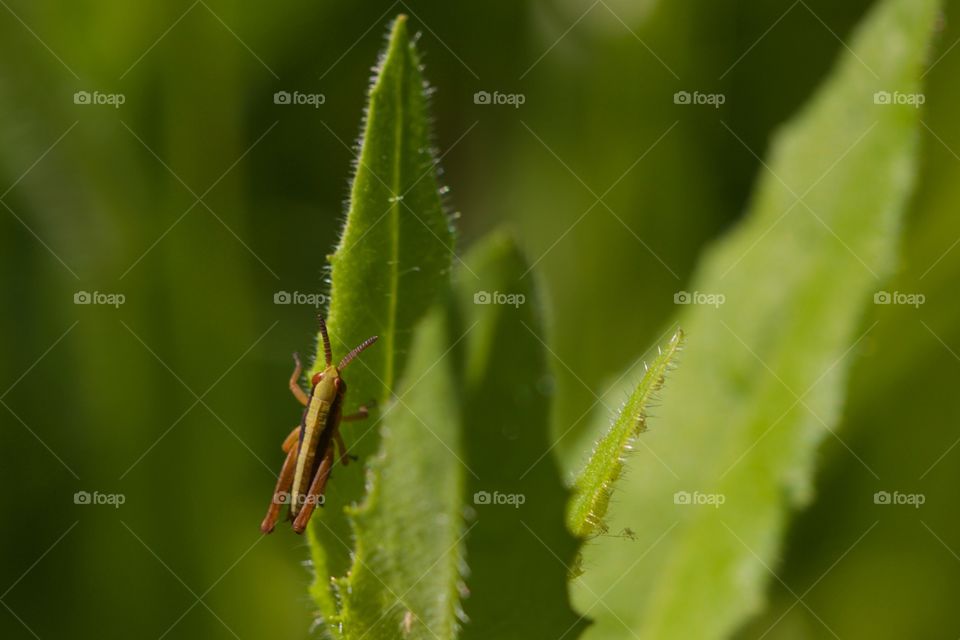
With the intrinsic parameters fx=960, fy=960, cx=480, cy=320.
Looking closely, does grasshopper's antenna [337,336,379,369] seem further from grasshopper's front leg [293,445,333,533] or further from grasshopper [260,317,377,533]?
grasshopper's front leg [293,445,333,533]

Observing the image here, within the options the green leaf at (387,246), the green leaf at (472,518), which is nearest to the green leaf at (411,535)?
the green leaf at (472,518)

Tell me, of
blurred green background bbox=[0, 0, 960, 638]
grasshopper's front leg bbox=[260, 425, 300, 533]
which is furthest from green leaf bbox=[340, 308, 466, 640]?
blurred green background bbox=[0, 0, 960, 638]

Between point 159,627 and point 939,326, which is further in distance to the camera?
point 939,326

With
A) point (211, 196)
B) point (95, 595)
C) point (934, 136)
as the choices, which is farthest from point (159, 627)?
point (934, 136)

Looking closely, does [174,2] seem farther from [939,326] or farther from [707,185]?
[939,326]

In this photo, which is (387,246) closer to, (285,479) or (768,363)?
(285,479)

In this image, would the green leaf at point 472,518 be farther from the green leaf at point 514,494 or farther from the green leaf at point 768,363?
the green leaf at point 768,363
